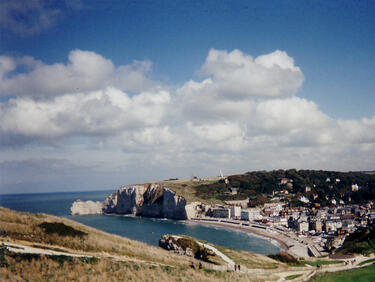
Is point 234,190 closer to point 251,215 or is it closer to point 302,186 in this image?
point 302,186

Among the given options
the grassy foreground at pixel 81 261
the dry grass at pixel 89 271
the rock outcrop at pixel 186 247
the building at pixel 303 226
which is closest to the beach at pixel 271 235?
the building at pixel 303 226

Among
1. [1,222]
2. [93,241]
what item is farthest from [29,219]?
[93,241]

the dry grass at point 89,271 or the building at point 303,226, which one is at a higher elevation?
the dry grass at point 89,271

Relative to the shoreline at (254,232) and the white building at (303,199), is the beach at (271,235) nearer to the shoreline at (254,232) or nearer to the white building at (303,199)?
the shoreline at (254,232)

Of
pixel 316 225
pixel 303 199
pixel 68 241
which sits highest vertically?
pixel 68 241

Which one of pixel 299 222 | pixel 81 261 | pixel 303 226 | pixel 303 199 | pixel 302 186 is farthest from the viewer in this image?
pixel 302 186

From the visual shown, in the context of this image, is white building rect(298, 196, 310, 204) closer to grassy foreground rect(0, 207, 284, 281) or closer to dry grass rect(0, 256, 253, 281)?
grassy foreground rect(0, 207, 284, 281)

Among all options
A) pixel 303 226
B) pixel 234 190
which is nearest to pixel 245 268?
pixel 303 226
